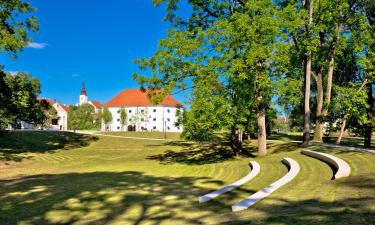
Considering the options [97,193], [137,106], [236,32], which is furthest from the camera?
[137,106]

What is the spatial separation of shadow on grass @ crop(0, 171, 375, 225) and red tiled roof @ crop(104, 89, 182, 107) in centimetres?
10455

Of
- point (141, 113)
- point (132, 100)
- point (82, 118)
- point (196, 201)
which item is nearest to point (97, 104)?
point (132, 100)

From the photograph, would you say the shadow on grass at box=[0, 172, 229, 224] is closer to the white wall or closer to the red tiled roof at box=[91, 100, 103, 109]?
the white wall

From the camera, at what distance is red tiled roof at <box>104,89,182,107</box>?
118450mm

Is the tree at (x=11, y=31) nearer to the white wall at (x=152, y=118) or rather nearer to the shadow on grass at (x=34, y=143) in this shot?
the shadow on grass at (x=34, y=143)

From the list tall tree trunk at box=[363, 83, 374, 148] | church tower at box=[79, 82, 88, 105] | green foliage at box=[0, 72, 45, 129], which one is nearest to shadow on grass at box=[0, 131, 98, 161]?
green foliage at box=[0, 72, 45, 129]

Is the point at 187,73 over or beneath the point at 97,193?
over

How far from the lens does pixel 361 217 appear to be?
658 cm

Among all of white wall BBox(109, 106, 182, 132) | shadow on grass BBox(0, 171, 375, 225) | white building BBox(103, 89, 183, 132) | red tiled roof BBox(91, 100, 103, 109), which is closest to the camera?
shadow on grass BBox(0, 171, 375, 225)

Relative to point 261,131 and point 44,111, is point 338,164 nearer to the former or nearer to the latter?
point 261,131

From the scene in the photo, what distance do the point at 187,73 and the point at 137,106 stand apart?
95140 millimetres

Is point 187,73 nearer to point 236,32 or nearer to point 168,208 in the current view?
point 236,32

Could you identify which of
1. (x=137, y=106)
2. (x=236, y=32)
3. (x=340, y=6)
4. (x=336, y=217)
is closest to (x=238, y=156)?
(x=236, y=32)

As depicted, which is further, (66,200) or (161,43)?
(161,43)
